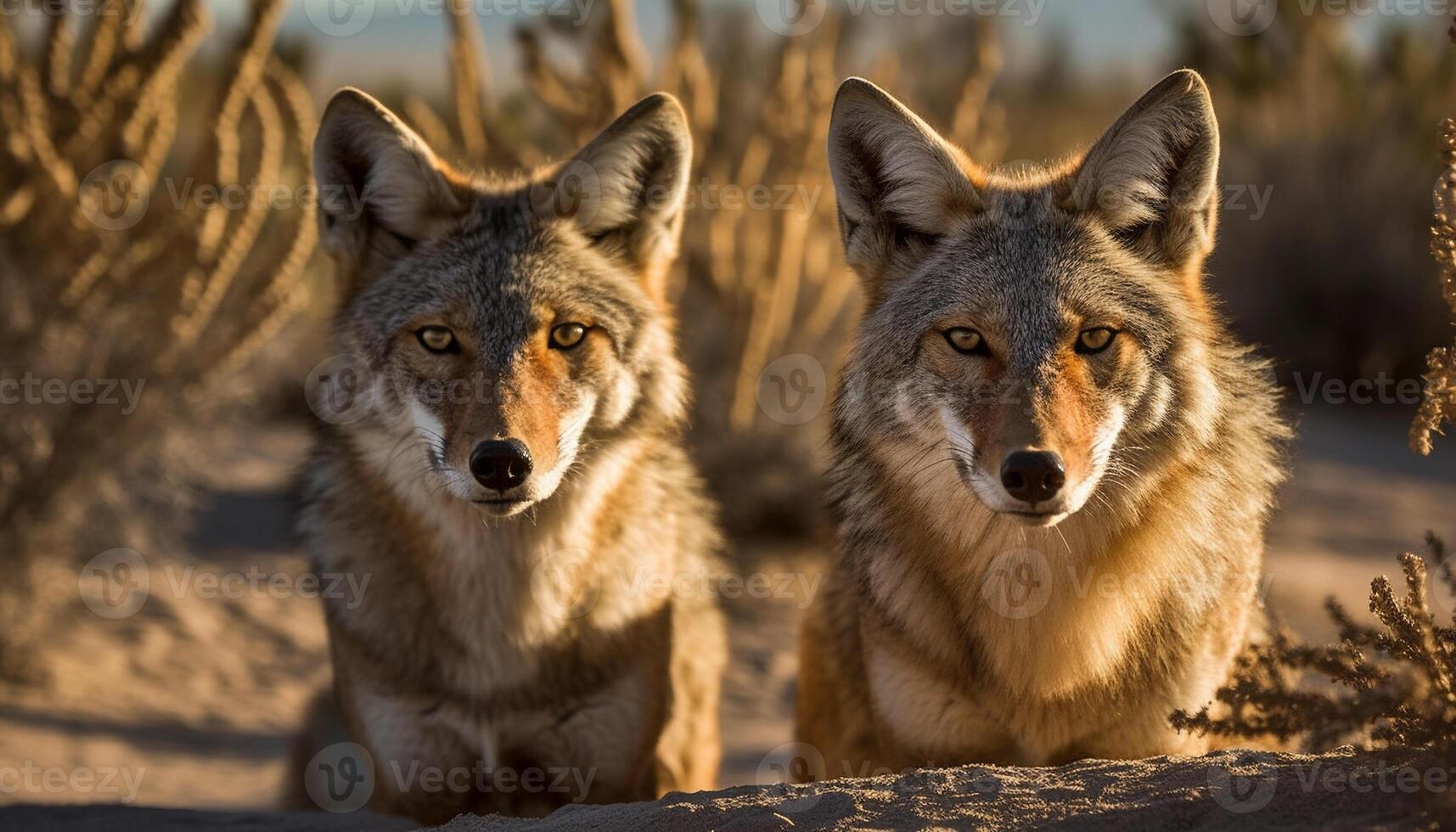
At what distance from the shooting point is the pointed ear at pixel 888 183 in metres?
4.06

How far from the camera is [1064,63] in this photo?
3506cm

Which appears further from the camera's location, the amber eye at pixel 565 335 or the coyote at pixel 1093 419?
the amber eye at pixel 565 335

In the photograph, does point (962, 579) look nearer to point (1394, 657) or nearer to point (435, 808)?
point (1394, 657)

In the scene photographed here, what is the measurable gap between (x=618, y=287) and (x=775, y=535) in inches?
213

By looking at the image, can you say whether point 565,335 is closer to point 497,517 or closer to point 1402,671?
point 497,517

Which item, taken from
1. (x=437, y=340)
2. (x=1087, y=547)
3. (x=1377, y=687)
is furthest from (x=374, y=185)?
(x=1377, y=687)

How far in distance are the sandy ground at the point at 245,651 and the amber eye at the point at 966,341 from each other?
6.74 ft

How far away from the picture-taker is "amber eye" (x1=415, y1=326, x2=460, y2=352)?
4402mm

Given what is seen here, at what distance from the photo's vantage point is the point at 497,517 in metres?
4.35

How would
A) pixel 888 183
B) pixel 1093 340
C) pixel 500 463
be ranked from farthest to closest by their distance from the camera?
pixel 888 183 < pixel 500 463 < pixel 1093 340

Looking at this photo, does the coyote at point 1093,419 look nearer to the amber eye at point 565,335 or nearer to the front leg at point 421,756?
the amber eye at point 565,335

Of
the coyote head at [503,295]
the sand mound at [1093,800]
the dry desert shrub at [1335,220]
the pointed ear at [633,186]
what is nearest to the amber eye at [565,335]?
the coyote head at [503,295]

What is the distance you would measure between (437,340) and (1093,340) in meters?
2.03

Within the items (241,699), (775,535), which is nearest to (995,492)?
(241,699)
